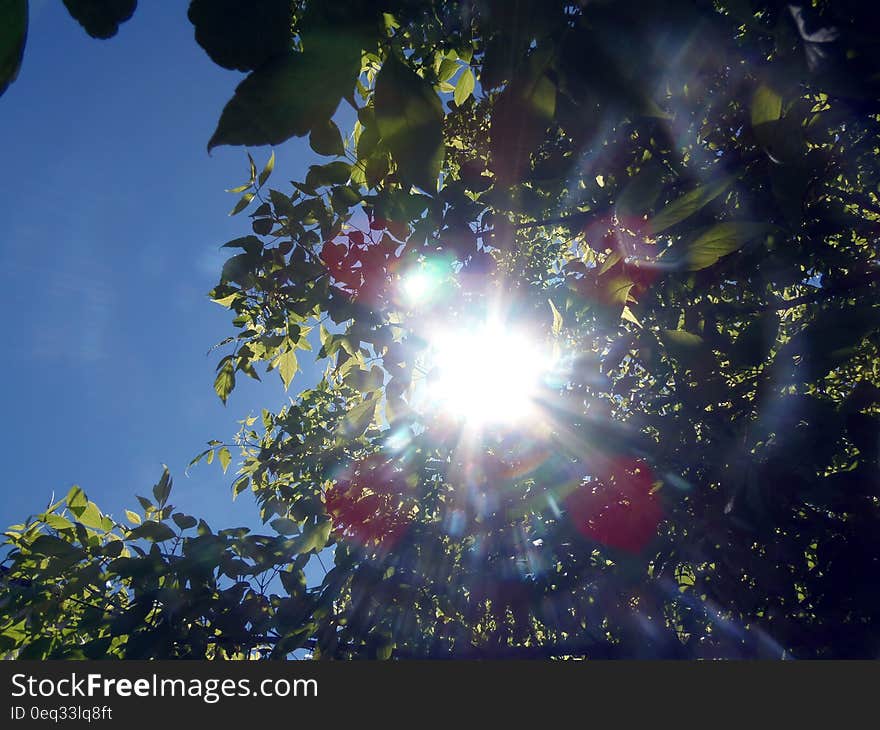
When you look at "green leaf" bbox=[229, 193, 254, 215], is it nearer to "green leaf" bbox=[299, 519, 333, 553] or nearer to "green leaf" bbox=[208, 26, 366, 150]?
"green leaf" bbox=[299, 519, 333, 553]

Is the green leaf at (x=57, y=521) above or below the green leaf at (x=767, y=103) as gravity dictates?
above

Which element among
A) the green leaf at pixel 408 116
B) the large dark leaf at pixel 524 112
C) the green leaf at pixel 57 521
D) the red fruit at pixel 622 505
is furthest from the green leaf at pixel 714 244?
the green leaf at pixel 57 521

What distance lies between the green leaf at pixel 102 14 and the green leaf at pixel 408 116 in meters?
0.32

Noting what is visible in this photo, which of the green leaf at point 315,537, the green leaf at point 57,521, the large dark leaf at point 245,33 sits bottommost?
the green leaf at point 315,537

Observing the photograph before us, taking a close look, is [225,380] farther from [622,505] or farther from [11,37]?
[11,37]

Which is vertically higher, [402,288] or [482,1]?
[402,288]

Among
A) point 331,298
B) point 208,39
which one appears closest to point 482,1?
point 208,39

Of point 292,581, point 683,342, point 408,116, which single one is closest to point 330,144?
point 408,116

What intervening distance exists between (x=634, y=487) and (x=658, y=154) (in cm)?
178

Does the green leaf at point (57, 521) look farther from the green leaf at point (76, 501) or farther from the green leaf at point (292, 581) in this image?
the green leaf at point (292, 581)

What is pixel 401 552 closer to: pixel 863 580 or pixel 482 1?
pixel 863 580

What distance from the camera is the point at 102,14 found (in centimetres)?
61

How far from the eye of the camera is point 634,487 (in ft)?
7.91

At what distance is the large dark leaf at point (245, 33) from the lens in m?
0.57
